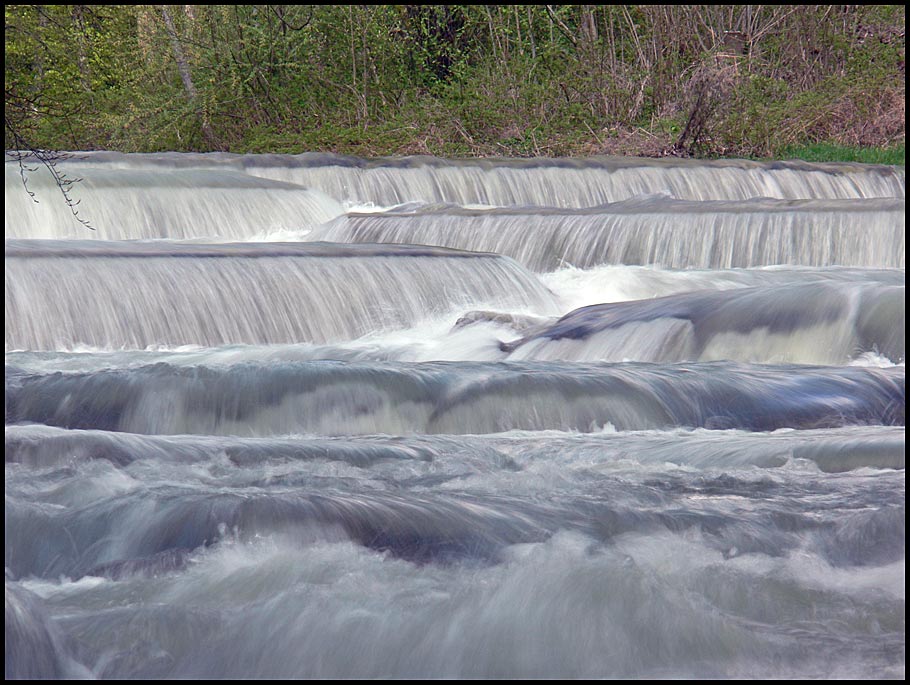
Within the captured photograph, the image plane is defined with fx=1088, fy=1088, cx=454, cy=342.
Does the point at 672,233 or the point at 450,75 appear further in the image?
the point at 450,75

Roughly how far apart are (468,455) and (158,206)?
8.69m

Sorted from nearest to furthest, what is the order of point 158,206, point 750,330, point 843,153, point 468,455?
point 468,455
point 750,330
point 158,206
point 843,153

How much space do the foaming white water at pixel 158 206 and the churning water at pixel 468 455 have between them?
2.74m

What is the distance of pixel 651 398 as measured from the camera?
18.0ft

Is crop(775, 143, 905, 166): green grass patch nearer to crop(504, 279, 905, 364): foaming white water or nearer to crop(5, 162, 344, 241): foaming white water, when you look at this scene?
crop(5, 162, 344, 241): foaming white water

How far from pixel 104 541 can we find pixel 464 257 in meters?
6.13

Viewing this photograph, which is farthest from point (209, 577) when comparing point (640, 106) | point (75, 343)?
point (640, 106)

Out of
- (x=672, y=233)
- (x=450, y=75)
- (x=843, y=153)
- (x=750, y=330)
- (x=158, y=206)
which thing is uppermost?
(x=450, y=75)

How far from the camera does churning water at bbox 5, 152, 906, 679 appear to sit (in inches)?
121

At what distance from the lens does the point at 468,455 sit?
472 cm

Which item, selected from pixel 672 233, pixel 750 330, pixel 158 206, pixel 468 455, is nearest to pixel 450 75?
pixel 158 206

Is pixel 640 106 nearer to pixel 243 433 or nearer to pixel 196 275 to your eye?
pixel 196 275

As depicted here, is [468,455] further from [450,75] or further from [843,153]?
[450,75]

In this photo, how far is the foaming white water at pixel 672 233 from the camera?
10398 mm
